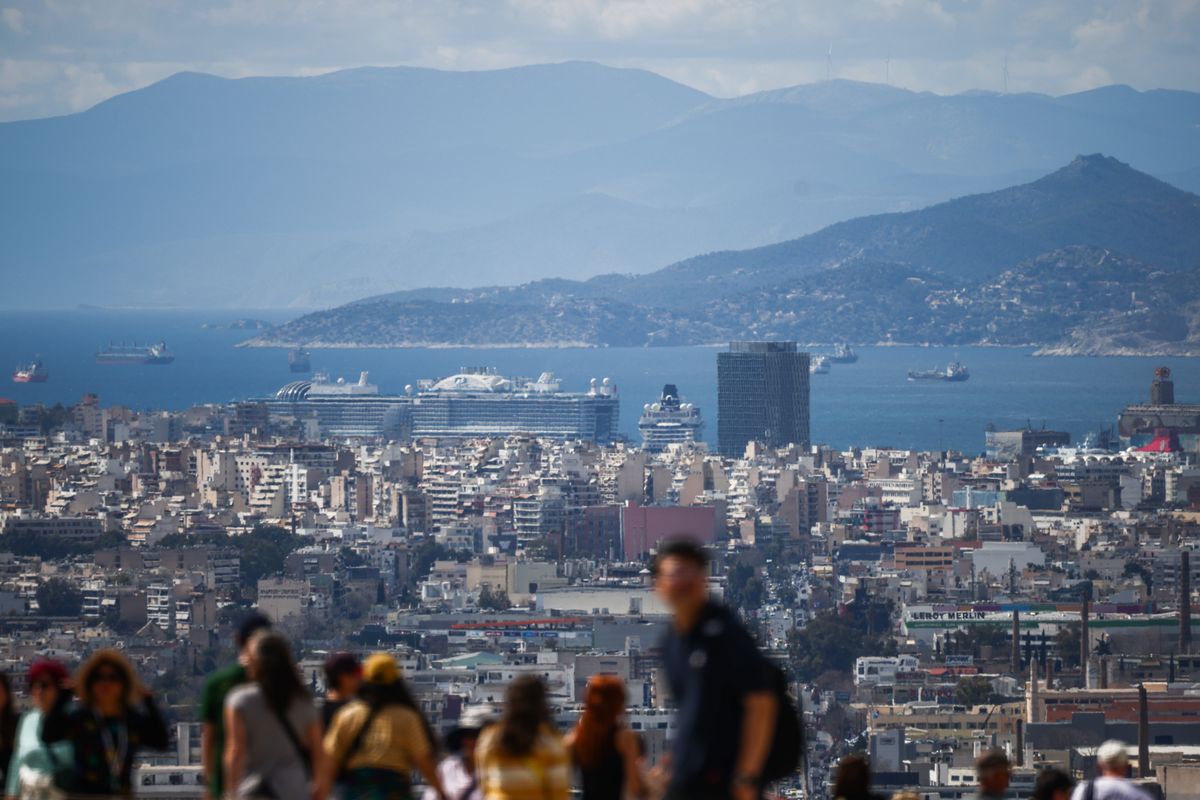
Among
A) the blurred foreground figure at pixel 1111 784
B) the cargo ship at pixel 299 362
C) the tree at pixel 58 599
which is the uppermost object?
the cargo ship at pixel 299 362

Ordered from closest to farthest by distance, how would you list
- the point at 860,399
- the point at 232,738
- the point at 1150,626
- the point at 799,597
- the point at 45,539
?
the point at 232,738
the point at 1150,626
the point at 799,597
the point at 45,539
the point at 860,399

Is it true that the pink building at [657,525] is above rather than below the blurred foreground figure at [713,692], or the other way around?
below

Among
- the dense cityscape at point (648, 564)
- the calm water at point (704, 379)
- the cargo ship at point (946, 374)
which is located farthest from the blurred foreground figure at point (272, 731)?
the cargo ship at point (946, 374)

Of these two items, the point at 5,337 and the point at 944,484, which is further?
the point at 5,337

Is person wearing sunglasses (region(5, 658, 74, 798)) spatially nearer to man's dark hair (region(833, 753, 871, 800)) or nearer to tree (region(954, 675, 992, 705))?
man's dark hair (region(833, 753, 871, 800))

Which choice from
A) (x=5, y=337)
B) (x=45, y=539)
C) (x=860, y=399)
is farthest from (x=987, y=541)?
(x=5, y=337)

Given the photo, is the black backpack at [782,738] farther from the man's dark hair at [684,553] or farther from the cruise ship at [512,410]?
the cruise ship at [512,410]

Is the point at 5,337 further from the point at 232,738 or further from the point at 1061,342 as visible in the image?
the point at 232,738
